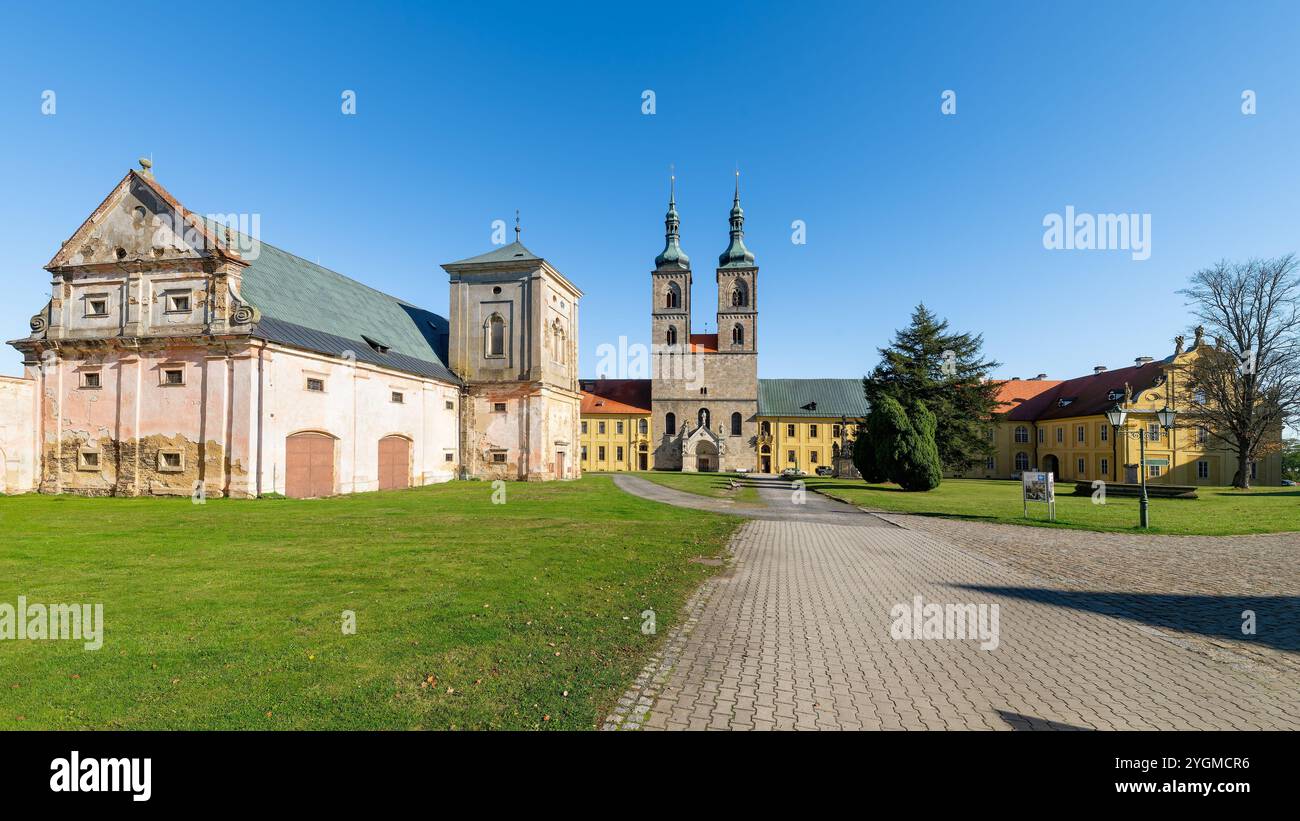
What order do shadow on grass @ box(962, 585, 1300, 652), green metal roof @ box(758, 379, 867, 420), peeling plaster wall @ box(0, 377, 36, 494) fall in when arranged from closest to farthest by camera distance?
shadow on grass @ box(962, 585, 1300, 652) < peeling plaster wall @ box(0, 377, 36, 494) < green metal roof @ box(758, 379, 867, 420)

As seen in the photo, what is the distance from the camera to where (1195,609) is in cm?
786

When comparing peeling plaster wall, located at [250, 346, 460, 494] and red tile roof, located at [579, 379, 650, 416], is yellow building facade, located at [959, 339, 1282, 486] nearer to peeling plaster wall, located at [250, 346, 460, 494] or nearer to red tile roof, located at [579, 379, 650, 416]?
red tile roof, located at [579, 379, 650, 416]

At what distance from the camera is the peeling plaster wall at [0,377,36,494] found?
70.7 feet

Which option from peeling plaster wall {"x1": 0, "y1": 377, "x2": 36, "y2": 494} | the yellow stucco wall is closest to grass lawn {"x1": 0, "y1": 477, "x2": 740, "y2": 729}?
peeling plaster wall {"x1": 0, "y1": 377, "x2": 36, "y2": 494}

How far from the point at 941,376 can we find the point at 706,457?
25196mm

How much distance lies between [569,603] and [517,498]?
1647 centimetres

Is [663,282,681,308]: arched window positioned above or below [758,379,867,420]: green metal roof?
above

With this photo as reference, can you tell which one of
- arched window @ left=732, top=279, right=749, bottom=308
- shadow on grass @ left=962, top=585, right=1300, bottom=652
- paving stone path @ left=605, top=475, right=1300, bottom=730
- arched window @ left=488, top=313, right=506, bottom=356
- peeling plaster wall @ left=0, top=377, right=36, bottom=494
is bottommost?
shadow on grass @ left=962, top=585, right=1300, bottom=652

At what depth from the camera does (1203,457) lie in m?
43.0

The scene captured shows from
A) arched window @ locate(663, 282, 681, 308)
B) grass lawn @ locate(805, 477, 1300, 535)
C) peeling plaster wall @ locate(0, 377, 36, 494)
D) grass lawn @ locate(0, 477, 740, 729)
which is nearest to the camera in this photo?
grass lawn @ locate(0, 477, 740, 729)

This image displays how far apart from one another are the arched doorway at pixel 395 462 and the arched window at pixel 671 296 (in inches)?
1697

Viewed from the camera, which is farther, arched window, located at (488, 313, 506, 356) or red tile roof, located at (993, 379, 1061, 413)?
red tile roof, located at (993, 379, 1061, 413)

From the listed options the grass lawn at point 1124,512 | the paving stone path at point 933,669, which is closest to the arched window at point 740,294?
the grass lawn at point 1124,512
